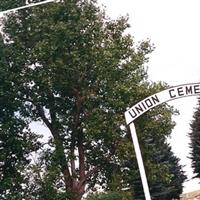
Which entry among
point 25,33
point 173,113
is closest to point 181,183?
point 173,113

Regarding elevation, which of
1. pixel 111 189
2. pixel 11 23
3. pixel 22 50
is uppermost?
pixel 11 23

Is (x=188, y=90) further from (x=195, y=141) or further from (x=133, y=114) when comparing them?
(x=195, y=141)

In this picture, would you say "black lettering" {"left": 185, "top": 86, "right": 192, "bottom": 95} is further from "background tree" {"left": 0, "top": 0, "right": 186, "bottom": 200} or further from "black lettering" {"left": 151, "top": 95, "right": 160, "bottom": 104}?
"background tree" {"left": 0, "top": 0, "right": 186, "bottom": 200}

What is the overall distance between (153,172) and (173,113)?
4.85 m

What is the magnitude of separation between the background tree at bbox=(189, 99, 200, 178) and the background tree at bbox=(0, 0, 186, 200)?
1490 inches

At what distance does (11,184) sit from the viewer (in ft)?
114

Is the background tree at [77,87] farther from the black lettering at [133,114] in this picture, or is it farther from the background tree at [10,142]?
the black lettering at [133,114]

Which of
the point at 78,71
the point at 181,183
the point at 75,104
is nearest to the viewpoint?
the point at 78,71

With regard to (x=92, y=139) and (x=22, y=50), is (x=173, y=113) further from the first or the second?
(x=22, y=50)

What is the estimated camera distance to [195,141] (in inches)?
3046

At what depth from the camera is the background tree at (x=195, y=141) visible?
7562 cm

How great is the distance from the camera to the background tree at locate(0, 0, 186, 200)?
117ft

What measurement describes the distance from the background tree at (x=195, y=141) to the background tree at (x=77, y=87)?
3784 centimetres

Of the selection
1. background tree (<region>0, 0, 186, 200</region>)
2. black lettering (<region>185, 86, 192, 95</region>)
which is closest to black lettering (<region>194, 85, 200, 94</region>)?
black lettering (<region>185, 86, 192, 95</region>)
